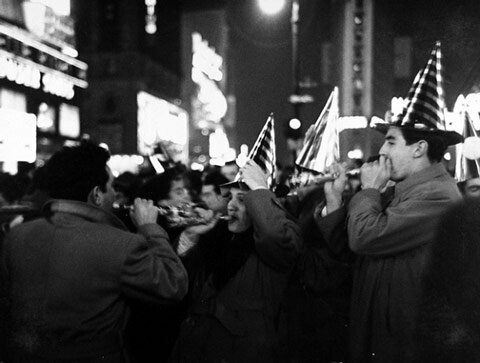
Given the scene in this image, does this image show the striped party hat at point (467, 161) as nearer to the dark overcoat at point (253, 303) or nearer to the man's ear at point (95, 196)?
the dark overcoat at point (253, 303)

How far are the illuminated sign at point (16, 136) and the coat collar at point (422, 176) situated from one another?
30.7 feet

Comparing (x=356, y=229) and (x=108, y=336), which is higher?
(x=356, y=229)

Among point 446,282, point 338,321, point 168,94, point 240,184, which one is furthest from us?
point 168,94

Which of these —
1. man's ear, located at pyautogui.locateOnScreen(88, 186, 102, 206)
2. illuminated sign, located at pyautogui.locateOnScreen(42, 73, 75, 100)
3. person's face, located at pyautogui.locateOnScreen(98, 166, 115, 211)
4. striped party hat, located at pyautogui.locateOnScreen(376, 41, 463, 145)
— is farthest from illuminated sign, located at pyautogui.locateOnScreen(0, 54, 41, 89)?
striped party hat, located at pyautogui.locateOnScreen(376, 41, 463, 145)

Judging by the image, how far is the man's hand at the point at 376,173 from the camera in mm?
3752

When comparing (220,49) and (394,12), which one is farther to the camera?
(220,49)

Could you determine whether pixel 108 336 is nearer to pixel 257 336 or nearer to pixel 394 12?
pixel 257 336

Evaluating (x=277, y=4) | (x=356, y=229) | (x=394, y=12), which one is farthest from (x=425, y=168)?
(x=394, y=12)

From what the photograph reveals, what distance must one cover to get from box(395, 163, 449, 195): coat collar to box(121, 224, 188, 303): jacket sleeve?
1.49 meters

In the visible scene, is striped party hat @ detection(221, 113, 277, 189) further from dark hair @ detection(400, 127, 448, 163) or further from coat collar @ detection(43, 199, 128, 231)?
coat collar @ detection(43, 199, 128, 231)

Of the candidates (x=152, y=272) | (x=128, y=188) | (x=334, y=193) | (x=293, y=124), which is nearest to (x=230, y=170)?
(x=128, y=188)

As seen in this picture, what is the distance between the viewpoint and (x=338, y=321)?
492 centimetres

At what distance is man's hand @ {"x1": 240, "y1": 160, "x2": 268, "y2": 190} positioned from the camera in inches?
157

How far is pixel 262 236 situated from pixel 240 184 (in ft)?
2.24
